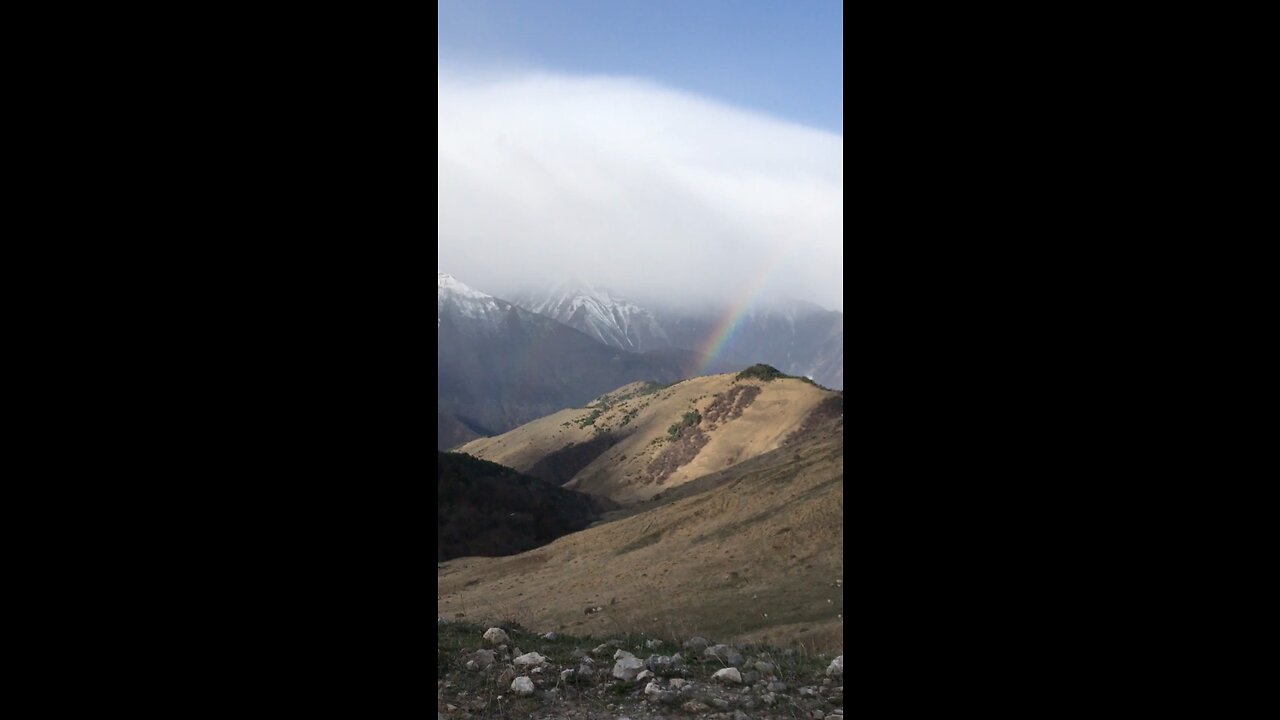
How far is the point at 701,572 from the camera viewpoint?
45.2 feet

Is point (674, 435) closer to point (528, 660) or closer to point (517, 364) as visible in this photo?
point (528, 660)

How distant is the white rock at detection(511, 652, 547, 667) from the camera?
259 inches

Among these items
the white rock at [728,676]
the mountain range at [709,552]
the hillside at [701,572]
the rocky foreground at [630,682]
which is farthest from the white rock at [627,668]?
the hillside at [701,572]

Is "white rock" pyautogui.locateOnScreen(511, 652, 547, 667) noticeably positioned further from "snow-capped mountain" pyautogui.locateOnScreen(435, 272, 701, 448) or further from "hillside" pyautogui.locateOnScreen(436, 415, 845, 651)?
"snow-capped mountain" pyautogui.locateOnScreen(435, 272, 701, 448)

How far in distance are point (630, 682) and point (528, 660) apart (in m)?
0.91

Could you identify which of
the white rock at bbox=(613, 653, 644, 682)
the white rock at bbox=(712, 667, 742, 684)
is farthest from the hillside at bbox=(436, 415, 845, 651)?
the white rock at bbox=(613, 653, 644, 682)

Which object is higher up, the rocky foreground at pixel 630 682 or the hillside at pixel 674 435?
the hillside at pixel 674 435

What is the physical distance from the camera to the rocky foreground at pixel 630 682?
18.4 ft

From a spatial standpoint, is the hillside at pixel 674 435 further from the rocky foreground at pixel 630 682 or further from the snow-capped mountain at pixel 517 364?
the snow-capped mountain at pixel 517 364

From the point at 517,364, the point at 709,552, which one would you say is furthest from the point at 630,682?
→ the point at 517,364

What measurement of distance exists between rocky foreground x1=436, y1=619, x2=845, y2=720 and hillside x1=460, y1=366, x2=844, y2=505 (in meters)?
18.1

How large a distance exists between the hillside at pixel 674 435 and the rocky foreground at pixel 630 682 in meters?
18.1
